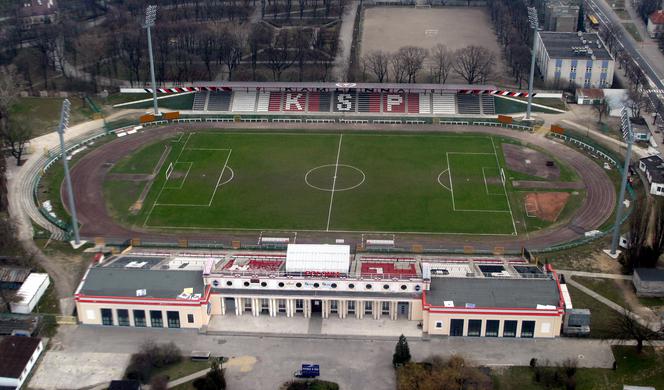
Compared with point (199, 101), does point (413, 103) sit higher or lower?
lower

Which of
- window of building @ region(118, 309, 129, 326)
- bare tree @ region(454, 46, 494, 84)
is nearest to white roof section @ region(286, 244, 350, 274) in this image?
window of building @ region(118, 309, 129, 326)

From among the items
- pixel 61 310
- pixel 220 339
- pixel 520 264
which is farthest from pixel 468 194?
pixel 61 310

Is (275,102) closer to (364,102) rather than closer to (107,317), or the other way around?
(364,102)

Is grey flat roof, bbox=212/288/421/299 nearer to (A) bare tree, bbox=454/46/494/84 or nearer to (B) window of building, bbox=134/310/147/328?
(B) window of building, bbox=134/310/147/328

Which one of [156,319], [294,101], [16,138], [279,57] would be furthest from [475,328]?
[279,57]

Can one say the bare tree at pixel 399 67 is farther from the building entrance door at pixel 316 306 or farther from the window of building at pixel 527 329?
the window of building at pixel 527 329
